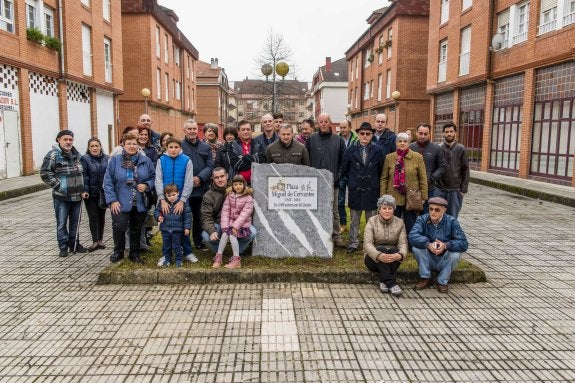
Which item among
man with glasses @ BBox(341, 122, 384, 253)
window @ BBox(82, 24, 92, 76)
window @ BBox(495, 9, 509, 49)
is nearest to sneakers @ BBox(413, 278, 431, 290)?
man with glasses @ BBox(341, 122, 384, 253)

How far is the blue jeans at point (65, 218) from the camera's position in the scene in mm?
7164

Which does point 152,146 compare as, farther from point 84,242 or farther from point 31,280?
point 31,280

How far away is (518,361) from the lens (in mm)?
3982

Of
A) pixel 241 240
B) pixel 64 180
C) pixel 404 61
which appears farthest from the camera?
pixel 404 61

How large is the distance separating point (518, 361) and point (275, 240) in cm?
348

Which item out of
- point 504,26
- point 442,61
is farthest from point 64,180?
point 442,61

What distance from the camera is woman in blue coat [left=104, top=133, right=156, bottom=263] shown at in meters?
6.48

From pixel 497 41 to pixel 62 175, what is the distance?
19.6m

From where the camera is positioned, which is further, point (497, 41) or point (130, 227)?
point (497, 41)

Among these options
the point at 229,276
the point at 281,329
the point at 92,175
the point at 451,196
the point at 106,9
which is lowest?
the point at 281,329

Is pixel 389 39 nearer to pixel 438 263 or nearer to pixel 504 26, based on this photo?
pixel 504 26

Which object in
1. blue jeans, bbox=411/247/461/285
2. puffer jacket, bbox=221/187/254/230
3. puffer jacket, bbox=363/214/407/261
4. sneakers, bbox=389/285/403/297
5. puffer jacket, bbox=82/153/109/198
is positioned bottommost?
sneakers, bbox=389/285/403/297

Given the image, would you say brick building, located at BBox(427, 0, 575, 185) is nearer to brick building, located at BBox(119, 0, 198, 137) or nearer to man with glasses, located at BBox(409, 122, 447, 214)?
man with glasses, located at BBox(409, 122, 447, 214)

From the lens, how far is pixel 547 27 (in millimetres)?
17438
